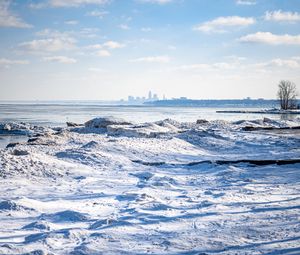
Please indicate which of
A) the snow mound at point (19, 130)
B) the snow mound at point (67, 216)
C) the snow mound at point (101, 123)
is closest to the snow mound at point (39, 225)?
the snow mound at point (67, 216)

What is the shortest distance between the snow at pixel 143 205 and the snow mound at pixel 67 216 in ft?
0.06

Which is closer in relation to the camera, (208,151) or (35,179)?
(35,179)

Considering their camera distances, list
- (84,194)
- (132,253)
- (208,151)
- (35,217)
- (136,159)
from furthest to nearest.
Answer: (208,151), (136,159), (84,194), (35,217), (132,253)

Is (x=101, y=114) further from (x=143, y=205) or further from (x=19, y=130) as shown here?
(x=143, y=205)

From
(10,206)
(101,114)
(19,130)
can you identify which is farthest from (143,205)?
(101,114)

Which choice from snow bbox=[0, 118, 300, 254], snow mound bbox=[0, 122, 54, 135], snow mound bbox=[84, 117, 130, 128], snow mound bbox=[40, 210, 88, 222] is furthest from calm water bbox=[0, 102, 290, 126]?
snow mound bbox=[40, 210, 88, 222]

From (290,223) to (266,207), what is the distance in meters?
0.94

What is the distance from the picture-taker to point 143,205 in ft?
22.3

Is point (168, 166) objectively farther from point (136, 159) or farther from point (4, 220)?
point (4, 220)

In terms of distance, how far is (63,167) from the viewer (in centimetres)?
1030

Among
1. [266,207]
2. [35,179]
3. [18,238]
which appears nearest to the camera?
[18,238]

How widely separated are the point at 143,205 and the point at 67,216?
1464mm

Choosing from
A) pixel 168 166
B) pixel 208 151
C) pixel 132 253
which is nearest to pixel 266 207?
pixel 132 253

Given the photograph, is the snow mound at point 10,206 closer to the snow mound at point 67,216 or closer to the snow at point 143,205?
the snow at point 143,205
